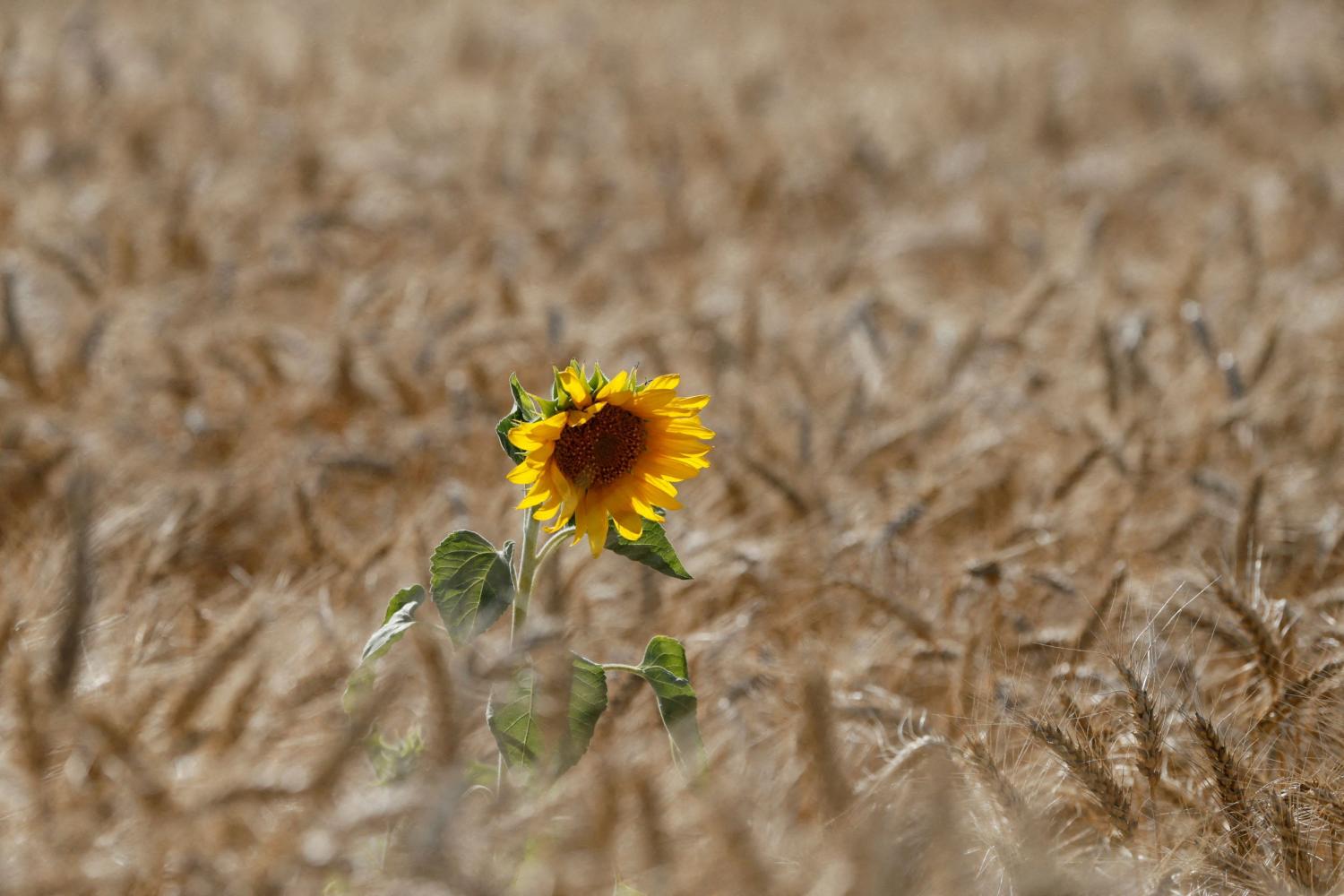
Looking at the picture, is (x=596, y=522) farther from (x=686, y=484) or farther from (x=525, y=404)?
(x=686, y=484)

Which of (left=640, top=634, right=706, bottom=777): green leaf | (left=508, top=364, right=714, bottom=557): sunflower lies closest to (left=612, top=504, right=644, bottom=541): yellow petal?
(left=508, top=364, right=714, bottom=557): sunflower

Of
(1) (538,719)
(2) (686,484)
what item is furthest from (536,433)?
(2) (686,484)

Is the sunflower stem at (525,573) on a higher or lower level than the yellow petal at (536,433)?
lower

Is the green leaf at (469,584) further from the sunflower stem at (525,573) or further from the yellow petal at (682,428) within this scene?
the yellow petal at (682,428)

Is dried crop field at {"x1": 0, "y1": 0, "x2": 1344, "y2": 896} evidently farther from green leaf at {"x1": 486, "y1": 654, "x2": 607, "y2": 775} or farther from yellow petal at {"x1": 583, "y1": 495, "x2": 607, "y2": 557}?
yellow petal at {"x1": 583, "y1": 495, "x2": 607, "y2": 557}

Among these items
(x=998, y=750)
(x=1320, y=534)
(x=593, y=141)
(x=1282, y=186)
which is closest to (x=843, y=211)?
(x=593, y=141)

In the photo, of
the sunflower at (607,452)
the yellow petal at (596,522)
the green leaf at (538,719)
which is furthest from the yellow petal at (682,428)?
the green leaf at (538,719)

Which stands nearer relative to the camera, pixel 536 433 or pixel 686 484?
pixel 536 433
